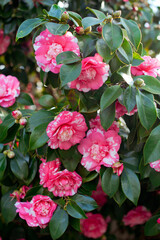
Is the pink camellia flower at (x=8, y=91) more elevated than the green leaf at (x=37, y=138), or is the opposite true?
the green leaf at (x=37, y=138)

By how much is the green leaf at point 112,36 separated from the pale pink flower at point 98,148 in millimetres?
272

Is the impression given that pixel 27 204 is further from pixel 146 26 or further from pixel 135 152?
pixel 146 26

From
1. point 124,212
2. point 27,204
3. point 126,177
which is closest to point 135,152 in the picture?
point 126,177

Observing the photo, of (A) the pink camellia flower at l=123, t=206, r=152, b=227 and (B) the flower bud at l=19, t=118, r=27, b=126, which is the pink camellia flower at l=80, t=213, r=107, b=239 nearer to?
(A) the pink camellia flower at l=123, t=206, r=152, b=227

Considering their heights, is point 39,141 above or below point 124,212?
above

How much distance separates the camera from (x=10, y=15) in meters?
1.45

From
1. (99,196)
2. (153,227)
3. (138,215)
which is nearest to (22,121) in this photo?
(153,227)

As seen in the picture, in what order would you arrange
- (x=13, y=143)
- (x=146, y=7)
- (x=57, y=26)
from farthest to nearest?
(x=146, y=7) → (x=13, y=143) → (x=57, y=26)

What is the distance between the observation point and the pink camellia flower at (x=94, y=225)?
5.21ft

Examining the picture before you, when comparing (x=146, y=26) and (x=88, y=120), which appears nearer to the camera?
(x=88, y=120)

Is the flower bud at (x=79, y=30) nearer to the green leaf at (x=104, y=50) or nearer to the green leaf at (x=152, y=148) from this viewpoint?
the green leaf at (x=104, y=50)

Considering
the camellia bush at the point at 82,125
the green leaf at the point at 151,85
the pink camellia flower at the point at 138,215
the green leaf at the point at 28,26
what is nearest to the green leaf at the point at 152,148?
the camellia bush at the point at 82,125

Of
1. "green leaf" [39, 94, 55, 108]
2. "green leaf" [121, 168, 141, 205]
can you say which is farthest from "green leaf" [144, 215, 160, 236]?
"green leaf" [39, 94, 55, 108]

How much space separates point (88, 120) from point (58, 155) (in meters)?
0.15
